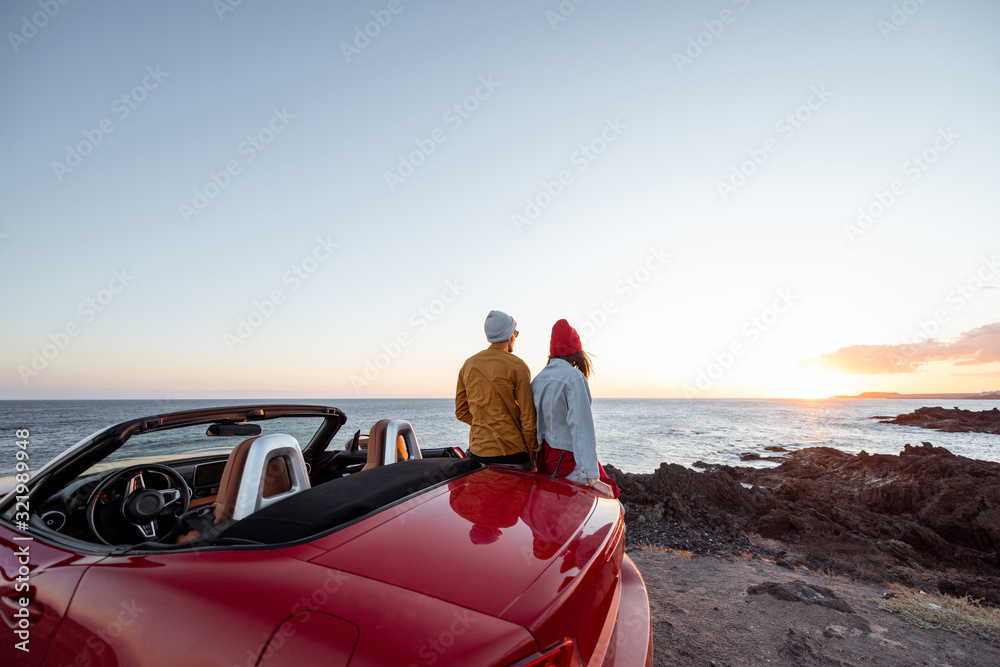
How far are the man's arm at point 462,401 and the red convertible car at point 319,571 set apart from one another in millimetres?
1426

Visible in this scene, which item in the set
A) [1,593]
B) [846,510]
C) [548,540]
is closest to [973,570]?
[846,510]

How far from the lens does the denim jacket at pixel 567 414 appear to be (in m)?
3.38

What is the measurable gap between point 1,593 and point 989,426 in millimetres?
53011

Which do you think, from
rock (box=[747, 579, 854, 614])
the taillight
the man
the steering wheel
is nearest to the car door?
the steering wheel

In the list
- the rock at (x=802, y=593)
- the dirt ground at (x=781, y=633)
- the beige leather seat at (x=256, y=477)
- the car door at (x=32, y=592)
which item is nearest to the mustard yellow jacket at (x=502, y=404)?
the beige leather seat at (x=256, y=477)

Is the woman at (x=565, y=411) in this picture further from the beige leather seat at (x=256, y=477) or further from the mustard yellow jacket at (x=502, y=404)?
the beige leather seat at (x=256, y=477)

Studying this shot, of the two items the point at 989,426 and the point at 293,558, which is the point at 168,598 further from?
the point at 989,426

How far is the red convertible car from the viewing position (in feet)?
3.55

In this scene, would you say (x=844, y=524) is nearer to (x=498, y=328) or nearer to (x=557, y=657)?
(x=498, y=328)

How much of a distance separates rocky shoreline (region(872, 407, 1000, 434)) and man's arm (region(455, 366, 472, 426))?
1863 inches

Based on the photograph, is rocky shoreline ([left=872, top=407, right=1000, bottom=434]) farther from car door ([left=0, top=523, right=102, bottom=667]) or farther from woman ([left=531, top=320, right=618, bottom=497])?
car door ([left=0, top=523, right=102, bottom=667])

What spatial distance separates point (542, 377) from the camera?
3.66m

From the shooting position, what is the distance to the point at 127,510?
2.43m

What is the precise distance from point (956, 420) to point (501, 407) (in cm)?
5553
